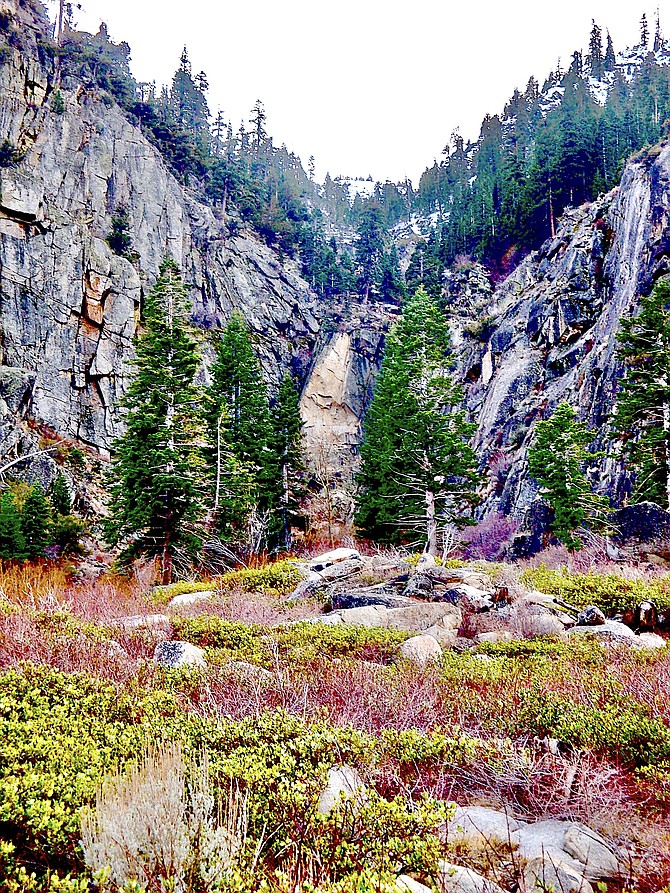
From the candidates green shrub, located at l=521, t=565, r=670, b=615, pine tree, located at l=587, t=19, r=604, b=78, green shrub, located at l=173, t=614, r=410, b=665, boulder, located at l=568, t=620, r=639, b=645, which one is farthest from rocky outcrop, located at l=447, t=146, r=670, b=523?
pine tree, located at l=587, t=19, r=604, b=78

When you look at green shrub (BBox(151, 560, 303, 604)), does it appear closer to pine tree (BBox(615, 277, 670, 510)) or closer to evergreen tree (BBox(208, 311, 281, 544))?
evergreen tree (BBox(208, 311, 281, 544))

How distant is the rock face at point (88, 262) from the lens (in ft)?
127

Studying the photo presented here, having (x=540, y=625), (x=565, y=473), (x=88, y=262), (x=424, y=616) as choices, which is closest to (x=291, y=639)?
(x=424, y=616)

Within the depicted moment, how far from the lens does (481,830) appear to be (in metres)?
3.48

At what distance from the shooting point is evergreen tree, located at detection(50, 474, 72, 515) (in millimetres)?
31109

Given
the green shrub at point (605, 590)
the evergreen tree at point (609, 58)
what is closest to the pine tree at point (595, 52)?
the evergreen tree at point (609, 58)

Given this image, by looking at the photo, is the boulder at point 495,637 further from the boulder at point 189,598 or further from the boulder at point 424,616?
the boulder at point 189,598

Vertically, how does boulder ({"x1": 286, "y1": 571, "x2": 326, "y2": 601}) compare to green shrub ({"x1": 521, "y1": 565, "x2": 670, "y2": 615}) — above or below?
below

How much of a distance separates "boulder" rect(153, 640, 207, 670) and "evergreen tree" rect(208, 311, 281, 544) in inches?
766

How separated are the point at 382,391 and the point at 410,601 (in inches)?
865

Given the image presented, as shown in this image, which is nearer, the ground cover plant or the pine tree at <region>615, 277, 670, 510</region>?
the ground cover plant

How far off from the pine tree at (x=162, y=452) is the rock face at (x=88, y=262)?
1346 centimetres

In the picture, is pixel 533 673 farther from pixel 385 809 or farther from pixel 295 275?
pixel 295 275

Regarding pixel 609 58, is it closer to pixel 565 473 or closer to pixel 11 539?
pixel 565 473
